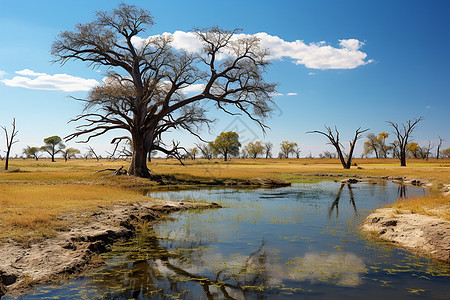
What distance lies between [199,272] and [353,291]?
11.5 feet

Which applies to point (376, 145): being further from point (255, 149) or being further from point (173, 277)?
point (173, 277)

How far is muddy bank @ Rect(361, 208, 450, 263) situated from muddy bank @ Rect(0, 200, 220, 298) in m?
9.18

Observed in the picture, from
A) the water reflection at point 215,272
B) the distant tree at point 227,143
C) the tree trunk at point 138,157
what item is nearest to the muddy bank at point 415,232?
the water reflection at point 215,272

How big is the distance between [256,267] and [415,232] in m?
6.15

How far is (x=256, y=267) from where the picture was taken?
8.15 m

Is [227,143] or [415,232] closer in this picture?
[415,232]

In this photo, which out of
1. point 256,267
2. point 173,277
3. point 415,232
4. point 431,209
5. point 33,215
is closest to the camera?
point 173,277

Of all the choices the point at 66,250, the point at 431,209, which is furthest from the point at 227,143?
the point at 66,250

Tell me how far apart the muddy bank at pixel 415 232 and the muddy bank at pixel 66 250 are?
918 cm

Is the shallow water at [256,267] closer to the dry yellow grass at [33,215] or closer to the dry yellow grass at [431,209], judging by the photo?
the dry yellow grass at [33,215]

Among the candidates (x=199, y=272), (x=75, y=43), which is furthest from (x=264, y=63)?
(x=199, y=272)

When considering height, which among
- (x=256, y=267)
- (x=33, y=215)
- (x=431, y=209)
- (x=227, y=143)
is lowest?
(x=256, y=267)

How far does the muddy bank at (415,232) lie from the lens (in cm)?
941

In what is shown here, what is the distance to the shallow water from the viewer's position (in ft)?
21.9
